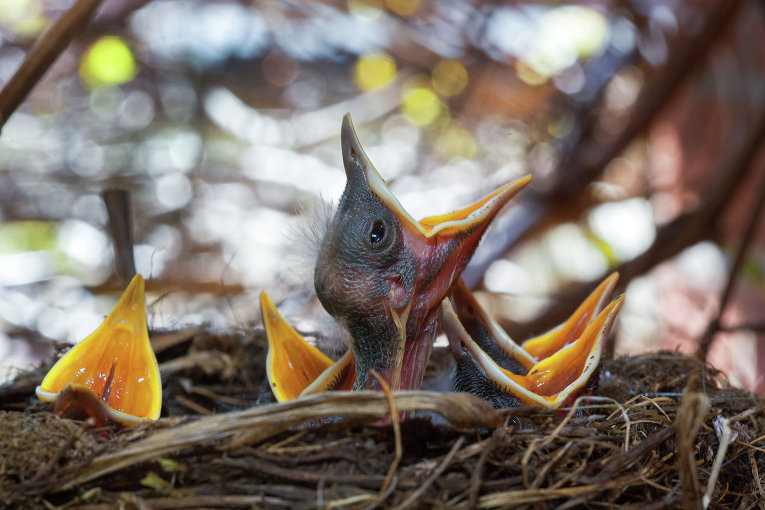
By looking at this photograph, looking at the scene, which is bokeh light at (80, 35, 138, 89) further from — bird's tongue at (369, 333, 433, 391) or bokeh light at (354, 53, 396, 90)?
bird's tongue at (369, 333, 433, 391)

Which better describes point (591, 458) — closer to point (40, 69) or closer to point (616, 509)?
point (616, 509)

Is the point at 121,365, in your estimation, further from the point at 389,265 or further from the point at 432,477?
the point at 432,477

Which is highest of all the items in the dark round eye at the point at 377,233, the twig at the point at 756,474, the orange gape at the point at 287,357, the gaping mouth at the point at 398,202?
the gaping mouth at the point at 398,202

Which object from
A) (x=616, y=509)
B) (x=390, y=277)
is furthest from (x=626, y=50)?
(x=616, y=509)

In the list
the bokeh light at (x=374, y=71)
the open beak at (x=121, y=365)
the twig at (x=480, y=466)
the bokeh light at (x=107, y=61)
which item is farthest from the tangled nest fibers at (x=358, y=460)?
the bokeh light at (x=374, y=71)

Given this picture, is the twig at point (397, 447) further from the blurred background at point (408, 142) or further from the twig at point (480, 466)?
the blurred background at point (408, 142)

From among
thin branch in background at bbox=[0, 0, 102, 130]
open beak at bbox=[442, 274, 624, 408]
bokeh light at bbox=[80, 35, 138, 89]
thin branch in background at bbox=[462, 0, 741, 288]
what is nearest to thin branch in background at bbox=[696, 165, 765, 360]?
thin branch in background at bbox=[462, 0, 741, 288]
